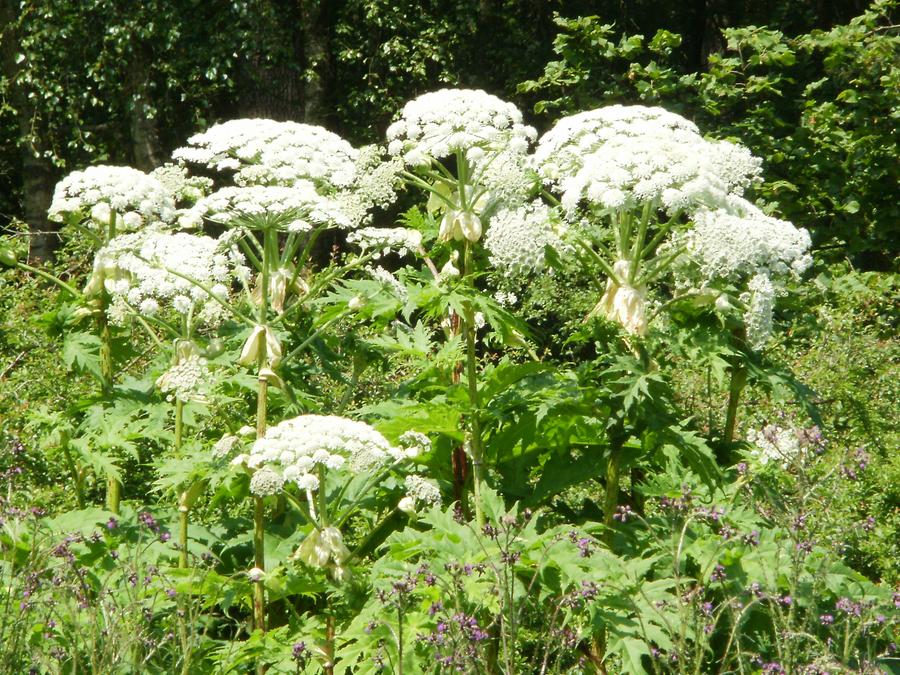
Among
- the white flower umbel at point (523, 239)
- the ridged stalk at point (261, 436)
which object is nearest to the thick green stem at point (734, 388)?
the white flower umbel at point (523, 239)

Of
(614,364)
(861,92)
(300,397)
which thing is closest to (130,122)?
(861,92)

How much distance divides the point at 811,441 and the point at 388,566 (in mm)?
1396

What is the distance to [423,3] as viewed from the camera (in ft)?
44.6

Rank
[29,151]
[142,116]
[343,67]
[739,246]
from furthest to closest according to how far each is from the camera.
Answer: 1. [343,67]
2. [29,151]
3. [142,116]
4. [739,246]

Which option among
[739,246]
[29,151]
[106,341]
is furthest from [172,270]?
[29,151]

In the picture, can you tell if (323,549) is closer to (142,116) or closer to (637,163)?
(637,163)

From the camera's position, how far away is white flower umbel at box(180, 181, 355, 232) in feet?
13.3

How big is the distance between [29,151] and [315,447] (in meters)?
10.8

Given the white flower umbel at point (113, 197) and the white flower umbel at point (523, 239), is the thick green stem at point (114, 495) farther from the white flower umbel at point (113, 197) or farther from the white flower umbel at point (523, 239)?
the white flower umbel at point (523, 239)

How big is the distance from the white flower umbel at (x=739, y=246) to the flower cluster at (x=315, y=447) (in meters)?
1.24

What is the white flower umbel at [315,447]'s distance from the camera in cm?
355

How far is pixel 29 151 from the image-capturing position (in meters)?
13.2

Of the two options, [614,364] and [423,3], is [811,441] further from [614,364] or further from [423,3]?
[423,3]

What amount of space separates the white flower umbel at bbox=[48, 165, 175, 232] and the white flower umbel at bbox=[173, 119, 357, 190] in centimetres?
22
